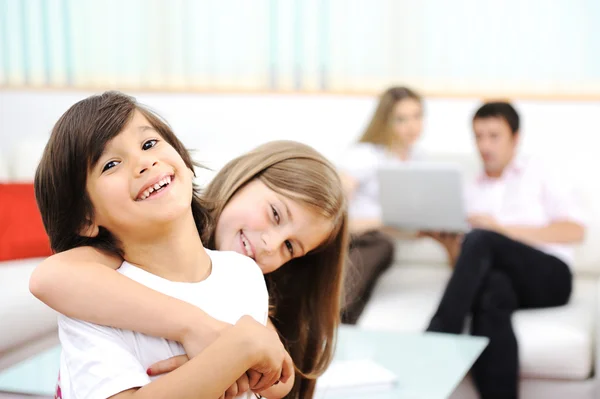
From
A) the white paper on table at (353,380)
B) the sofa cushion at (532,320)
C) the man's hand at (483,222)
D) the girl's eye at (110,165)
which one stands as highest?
the girl's eye at (110,165)

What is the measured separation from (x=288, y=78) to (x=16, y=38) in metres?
1.50

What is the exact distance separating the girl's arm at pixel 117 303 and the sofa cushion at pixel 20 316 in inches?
53.0

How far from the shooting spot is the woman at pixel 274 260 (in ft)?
3.12

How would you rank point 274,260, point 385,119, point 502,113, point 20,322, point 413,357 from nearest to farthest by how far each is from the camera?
point 274,260
point 413,357
point 20,322
point 502,113
point 385,119

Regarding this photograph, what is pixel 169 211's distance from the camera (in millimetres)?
968

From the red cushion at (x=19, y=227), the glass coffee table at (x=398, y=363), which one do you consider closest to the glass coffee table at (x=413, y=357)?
the glass coffee table at (x=398, y=363)

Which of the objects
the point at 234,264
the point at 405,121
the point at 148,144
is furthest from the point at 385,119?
the point at 148,144

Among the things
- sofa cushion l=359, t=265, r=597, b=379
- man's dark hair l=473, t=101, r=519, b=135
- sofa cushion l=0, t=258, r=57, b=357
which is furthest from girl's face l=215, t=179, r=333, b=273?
man's dark hair l=473, t=101, r=519, b=135

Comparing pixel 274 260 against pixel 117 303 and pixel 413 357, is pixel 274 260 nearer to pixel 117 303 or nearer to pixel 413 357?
pixel 117 303

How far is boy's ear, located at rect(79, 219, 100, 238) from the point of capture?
3.26 feet

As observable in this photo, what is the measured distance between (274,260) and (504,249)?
1.56 metres

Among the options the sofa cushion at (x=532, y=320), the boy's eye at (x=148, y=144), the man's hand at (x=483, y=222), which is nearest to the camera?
the boy's eye at (x=148, y=144)

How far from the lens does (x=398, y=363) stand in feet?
6.18

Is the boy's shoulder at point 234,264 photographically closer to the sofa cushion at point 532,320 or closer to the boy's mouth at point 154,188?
the boy's mouth at point 154,188
